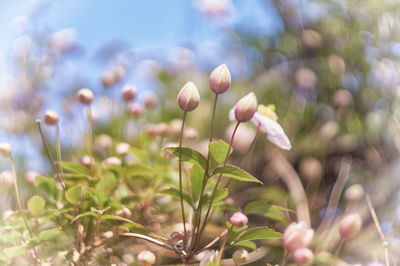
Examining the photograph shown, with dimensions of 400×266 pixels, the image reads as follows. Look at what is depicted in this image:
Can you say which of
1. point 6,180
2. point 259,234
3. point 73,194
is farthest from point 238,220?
point 6,180

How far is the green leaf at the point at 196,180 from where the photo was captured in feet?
1.19

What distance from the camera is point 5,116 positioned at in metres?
0.66

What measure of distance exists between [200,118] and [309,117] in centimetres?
21

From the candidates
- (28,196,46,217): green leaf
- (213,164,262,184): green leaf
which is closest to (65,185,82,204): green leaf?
(28,196,46,217): green leaf

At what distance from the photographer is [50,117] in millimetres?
410

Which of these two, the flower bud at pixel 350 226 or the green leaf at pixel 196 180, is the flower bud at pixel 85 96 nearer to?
the green leaf at pixel 196 180

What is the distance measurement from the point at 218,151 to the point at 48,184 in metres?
0.18

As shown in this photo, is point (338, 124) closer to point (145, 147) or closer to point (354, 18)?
point (354, 18)

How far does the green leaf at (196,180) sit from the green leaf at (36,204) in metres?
0.14

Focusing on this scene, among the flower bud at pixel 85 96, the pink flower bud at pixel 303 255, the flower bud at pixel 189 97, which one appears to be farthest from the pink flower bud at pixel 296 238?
the flower bud at pixel 85 96

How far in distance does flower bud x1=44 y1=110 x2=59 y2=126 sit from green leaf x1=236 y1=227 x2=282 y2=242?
0.74ft

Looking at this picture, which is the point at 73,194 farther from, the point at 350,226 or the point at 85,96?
the point at 350,226

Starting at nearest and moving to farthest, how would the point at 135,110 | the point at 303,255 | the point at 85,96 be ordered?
the point at 303,255
the point at 85,96
the point at 135,110

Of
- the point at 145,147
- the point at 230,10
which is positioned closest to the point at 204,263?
the point at 145,147
